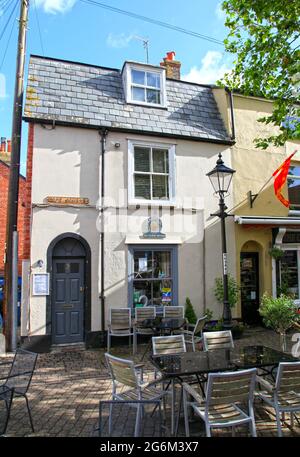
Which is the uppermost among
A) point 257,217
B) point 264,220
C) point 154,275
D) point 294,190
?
point 294,190

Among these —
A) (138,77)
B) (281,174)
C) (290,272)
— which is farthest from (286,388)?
(138,77)

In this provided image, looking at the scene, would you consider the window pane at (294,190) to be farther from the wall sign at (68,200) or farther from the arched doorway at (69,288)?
the arched doorway at (69,288)

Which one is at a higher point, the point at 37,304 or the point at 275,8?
the point at 275,8

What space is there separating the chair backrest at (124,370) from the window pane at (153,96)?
8.67 meters

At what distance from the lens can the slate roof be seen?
30.1ft

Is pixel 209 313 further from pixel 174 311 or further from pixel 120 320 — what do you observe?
pixel 120 320

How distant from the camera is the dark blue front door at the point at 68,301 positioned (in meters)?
8.64

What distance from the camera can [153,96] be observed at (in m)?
10.7

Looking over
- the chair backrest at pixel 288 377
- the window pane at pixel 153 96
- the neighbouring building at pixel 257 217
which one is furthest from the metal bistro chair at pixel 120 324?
the window pane at pixel 153 96

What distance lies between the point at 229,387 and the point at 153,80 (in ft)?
31.9

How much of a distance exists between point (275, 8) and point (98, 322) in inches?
324

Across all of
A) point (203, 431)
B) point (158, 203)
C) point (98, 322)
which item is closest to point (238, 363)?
point (203, 431)

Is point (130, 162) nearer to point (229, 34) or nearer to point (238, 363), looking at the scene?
point (229, 34)

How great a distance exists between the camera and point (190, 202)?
1016 cm
